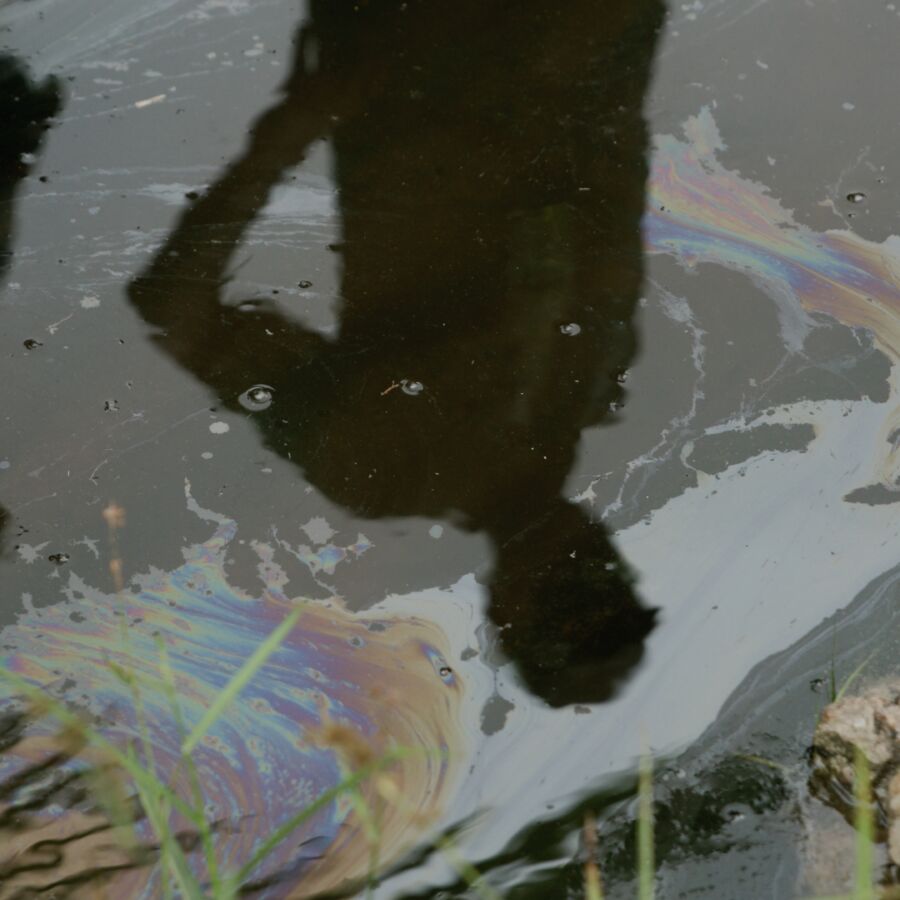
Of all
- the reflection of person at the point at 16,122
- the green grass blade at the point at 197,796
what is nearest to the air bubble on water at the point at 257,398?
the green grass blade at the point at 197,796

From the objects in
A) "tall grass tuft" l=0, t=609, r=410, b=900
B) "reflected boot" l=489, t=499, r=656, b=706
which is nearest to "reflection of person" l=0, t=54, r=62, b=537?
"tall grass tuft" l=0, t=609, r=410, b=900

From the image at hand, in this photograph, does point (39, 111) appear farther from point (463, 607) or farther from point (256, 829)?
point (256, 829)

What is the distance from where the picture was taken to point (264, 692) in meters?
1.85

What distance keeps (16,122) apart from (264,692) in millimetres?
1545

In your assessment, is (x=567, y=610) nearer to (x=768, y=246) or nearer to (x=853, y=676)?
(x=853, y=676)

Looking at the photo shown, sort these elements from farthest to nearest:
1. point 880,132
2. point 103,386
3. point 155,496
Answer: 1. point 880,132
2. point 103,386
3. point 155,496

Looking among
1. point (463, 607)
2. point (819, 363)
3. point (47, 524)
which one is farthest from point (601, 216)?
point (47, 524)

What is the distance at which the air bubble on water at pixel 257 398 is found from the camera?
7.18 ft

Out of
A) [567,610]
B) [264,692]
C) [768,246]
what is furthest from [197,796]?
[768,246]

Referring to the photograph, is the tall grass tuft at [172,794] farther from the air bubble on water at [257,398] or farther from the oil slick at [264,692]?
the air bubble on water at [257,398]

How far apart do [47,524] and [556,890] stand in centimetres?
104

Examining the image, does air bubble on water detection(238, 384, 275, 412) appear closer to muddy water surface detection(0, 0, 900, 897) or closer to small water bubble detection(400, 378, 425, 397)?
muddy water surface detection(0, 0, 900, 897)

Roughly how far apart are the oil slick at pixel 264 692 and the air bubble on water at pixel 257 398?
247 millimetres

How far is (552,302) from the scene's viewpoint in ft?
7.66
